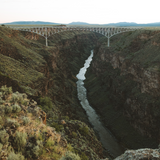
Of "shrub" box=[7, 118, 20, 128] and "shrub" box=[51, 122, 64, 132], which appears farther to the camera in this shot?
"shrub" box=[51, 122, 64, 132]

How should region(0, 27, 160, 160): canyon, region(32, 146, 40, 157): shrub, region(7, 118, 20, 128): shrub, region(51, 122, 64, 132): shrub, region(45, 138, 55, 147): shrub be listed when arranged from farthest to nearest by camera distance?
region(0, 27, 160, 160): canyon → region(51, 122, 64, 132): shrub → region(45, 138, 55, 147): shrub → region(7, 118, 20, 128): shrub → region(32, 146, 40, 157): shrub

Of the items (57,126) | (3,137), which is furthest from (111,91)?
(3,137)

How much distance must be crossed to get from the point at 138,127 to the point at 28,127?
98.3 ft

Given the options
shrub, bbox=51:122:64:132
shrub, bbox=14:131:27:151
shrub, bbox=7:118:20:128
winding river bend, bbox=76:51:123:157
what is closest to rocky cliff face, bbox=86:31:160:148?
winding river bend, bbox=76:51:123:157

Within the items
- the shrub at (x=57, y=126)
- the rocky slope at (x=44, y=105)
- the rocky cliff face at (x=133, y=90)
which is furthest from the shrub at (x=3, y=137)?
the rocky cliff face at (x=133, y=90)

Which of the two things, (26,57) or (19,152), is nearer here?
(19,152)

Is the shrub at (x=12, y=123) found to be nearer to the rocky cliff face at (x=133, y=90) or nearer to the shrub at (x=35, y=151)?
the shrub at (x=35, y=151)

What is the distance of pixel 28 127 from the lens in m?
12.5

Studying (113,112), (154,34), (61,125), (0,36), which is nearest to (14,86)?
(61,125)

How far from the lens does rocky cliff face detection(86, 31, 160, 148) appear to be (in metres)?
35.6

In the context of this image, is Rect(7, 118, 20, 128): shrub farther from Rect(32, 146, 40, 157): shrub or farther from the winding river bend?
the winding river bend

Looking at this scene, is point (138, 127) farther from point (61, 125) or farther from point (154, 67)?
point (61, 125)

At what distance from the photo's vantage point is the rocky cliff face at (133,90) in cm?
3562

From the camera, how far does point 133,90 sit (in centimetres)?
4281
